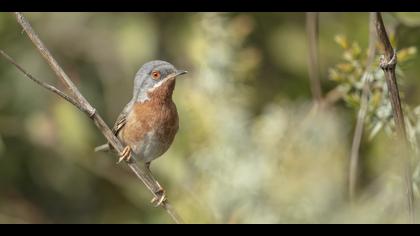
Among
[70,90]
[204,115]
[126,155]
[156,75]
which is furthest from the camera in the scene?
[204,115]

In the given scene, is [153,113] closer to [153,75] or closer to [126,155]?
[153,75]

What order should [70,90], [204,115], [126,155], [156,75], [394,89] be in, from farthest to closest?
1. [204,115]
2. [156,75]
3. [126,155]
4. [70,90]
5. [394,89]

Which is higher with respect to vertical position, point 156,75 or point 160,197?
point 156,75

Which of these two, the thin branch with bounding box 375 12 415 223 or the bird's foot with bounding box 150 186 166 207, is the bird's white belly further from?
the thin branch with bounding box 375 12 415 223

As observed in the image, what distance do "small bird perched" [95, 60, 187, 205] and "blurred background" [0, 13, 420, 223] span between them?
0.35 m

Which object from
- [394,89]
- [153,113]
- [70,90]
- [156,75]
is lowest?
[394,89]

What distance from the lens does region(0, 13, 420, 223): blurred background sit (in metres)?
3.74

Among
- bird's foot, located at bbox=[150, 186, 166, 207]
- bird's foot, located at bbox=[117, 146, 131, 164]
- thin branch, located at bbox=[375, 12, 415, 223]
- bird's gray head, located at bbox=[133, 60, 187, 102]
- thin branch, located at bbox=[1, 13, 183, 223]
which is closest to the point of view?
thin branch, located at bbox=[375, 12, 415, 223]

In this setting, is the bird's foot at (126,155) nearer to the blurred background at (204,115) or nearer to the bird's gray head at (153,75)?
the bird's gray head at (153,75)

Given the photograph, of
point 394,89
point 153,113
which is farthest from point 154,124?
point 394,89

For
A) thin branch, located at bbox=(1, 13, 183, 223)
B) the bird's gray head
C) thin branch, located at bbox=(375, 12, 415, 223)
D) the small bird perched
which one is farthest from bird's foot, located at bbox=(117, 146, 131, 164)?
thin branch, located at bbox=(375, 12, 415, 223)

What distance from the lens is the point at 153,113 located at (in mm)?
3830

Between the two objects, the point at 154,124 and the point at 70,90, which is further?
the point at 154,124

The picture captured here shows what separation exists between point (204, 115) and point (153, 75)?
591 mm
